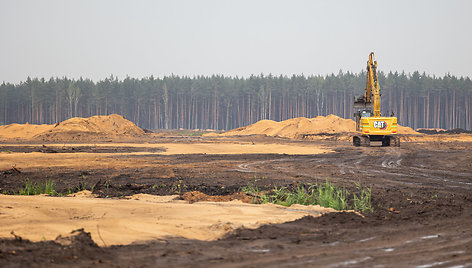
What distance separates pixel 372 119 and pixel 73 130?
39.5 metres

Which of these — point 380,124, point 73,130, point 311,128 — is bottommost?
point 73,130

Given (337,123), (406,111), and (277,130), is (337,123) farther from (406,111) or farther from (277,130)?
(406,111)

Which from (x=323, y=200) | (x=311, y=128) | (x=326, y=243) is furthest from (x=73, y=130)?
(x=326, y=243)

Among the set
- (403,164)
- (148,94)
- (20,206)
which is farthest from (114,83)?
(20,206)

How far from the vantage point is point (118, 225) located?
715cm

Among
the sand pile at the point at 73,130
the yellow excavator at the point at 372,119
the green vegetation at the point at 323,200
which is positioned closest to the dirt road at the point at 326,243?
the green vegetation at the point at 323,200

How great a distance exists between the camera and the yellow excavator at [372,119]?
3509 cm

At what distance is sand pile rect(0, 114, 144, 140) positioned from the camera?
57031 millimetres

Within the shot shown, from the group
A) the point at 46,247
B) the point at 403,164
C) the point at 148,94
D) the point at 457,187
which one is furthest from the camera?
A: the point at 148,94

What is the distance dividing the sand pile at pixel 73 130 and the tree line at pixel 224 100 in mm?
54220

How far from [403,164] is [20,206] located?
1847 centimetres

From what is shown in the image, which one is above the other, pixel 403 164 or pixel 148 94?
pixel 148 94

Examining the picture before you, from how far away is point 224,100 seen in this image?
132 meters

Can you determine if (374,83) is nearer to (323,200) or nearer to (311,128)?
(323,200)
